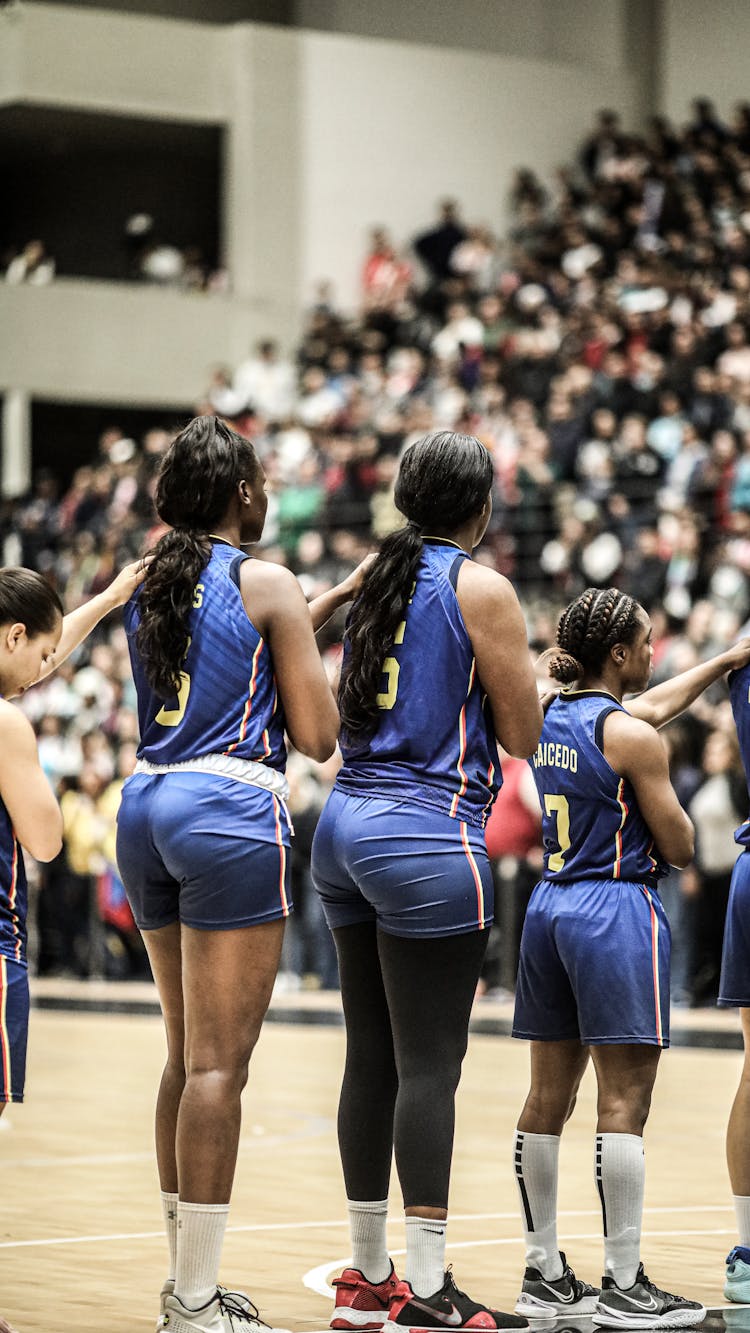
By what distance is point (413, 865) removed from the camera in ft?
15.8

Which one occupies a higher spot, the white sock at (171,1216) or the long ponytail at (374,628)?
the long ponytail at (374,628)

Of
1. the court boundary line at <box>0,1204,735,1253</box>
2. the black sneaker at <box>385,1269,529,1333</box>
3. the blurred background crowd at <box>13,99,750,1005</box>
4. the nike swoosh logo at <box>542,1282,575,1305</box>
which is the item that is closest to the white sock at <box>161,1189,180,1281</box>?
the black sneaker at <box>385,1269,529,1333</box>

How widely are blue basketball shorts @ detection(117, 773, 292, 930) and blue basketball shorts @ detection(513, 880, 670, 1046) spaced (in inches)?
34.0

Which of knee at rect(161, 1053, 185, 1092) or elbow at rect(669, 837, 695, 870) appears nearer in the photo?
knee at rect(161, 1053, 185, 1092)

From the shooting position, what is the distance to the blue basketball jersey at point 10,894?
4848 millimetres

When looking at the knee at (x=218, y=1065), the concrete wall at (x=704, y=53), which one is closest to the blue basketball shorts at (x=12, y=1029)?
the knee at (x=218, y=1065)

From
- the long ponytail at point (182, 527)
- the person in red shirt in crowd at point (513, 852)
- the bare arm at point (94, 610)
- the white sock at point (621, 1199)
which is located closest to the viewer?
the long ponytail at point (182, 527)

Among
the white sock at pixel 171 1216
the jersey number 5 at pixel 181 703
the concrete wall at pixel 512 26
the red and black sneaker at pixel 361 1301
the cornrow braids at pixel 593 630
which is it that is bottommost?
the red and black sneaker at pixel 361 1301

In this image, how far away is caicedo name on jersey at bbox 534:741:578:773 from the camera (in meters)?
5.47

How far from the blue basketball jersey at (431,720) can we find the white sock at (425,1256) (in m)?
0.90

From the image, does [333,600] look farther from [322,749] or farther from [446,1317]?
[446,1317]

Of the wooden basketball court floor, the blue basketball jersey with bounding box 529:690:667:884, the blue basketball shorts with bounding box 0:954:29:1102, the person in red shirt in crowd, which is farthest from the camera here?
the person in red shirt in crowd

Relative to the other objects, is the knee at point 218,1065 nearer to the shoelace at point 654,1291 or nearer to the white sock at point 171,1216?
the white sock at point 171,1216

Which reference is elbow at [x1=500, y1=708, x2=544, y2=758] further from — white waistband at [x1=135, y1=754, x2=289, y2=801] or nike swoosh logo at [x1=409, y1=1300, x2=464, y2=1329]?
nike swoosh logo at [x1=409, y1=1300, x2=464, y2=1329]
